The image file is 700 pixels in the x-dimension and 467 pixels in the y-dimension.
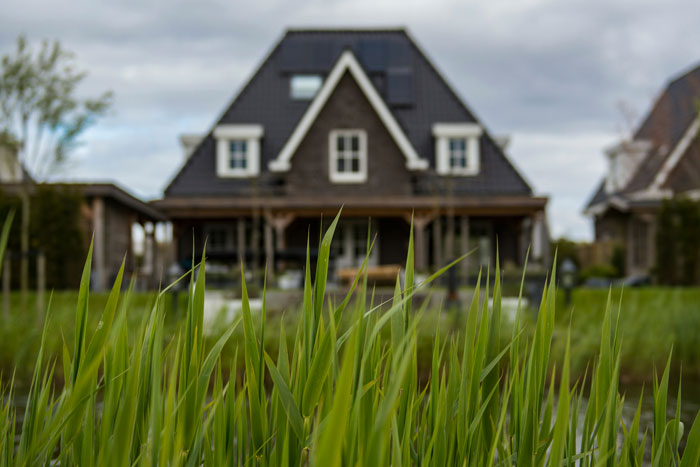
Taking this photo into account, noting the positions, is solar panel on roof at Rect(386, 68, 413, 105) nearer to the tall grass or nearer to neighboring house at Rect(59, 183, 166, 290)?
neighboring house at Rect(59, 183, 166, 290)

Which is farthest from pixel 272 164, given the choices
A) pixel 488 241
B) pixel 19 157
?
pixel 19 157

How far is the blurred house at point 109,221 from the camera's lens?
1712 cm

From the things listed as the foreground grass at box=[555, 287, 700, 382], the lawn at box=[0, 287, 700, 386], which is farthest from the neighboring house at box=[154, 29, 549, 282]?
the foreground grass at box=[555, 287, 700, 382]

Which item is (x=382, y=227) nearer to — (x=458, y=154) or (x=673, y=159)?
(x=458, y=154)

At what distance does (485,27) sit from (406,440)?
49.7 ft

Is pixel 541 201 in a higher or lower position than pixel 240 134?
lower

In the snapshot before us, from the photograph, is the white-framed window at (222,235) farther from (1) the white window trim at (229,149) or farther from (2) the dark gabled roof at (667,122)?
(2) the dark gabled roof at (667,122)

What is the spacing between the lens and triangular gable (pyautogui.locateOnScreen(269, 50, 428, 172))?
20.6 m

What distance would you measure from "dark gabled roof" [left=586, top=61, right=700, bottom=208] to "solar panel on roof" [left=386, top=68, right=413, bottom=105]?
8.71m

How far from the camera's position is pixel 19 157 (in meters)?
13.3

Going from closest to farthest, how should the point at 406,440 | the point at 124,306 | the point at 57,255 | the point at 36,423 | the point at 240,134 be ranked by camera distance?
the point at 124,306
the point at 406,440
the point at 36,423
the point at 57,255
the point at 240,134

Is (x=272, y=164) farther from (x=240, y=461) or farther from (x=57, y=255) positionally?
(x=240, y=461)

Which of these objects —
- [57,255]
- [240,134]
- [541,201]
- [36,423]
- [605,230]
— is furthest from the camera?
[605,230]

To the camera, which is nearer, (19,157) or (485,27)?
(19,157)
